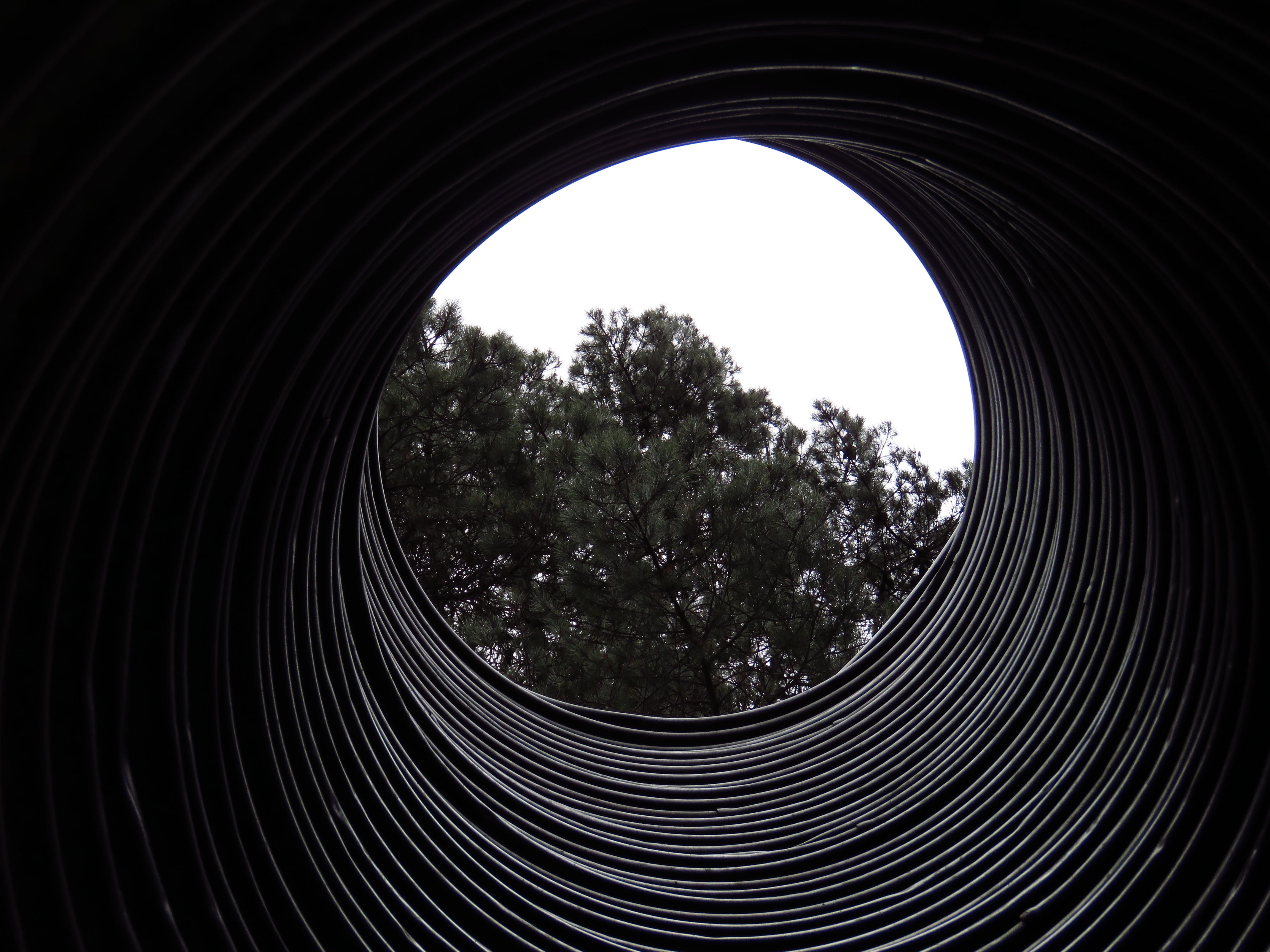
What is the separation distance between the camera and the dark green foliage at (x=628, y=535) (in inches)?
295

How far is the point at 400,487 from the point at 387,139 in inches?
273

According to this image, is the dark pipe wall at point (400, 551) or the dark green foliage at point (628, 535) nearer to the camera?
the dark pipe wall at point (400, 551)

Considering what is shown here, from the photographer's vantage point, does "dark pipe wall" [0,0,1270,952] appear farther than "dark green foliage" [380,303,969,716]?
No

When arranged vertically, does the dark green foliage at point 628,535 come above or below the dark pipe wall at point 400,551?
above

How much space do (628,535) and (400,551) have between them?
4.13 meters

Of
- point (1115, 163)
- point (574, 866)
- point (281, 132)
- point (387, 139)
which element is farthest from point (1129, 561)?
point (281, 132)

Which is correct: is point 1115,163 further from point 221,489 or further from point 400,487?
point 400,487

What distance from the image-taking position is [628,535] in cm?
758

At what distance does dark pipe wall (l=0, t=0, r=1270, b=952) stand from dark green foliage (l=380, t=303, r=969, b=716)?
145 inches

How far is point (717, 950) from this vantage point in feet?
9.31

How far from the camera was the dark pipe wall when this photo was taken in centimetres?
119

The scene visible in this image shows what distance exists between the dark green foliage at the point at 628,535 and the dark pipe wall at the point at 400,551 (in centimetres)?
369

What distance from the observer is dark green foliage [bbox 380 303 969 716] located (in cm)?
750

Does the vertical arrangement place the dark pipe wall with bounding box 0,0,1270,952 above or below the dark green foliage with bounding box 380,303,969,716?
below
